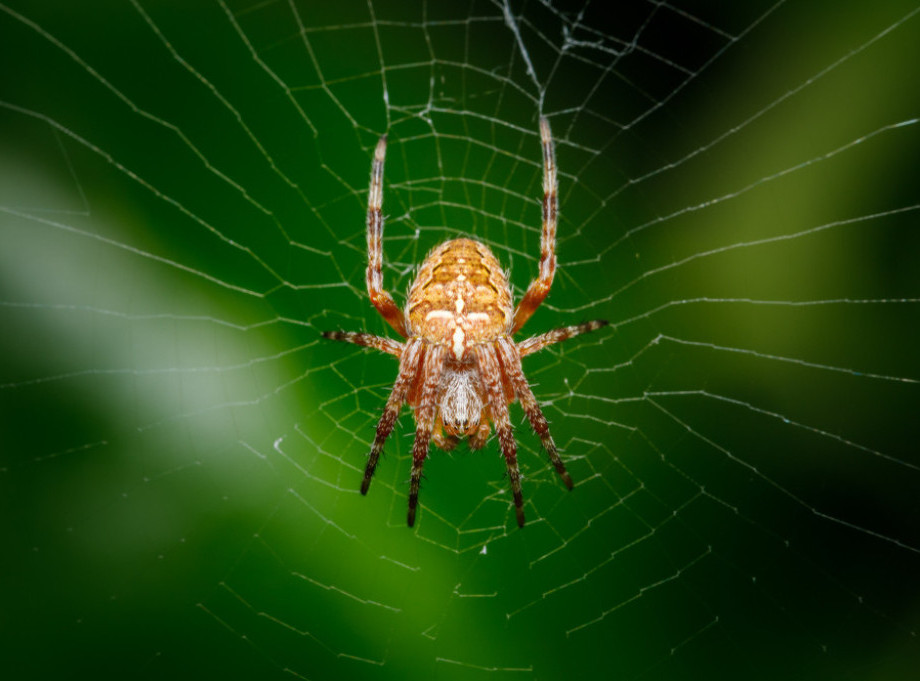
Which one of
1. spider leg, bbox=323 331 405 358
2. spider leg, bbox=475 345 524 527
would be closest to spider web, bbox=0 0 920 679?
spider leg, bbox=323 331 405 358

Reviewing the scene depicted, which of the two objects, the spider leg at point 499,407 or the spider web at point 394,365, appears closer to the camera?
the spider web at point 394,365

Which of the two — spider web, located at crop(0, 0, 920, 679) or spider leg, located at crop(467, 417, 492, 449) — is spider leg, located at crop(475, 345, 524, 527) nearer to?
spider leg, located at crop(467, 417, 492, 449)

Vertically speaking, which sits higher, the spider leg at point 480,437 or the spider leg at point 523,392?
the spider leg at point 523,392

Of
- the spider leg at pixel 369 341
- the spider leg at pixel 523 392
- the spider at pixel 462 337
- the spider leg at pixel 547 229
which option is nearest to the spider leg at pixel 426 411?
the spider at pixel 462 337

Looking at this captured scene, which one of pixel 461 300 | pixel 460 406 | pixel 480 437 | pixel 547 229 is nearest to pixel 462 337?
pixel 461 300

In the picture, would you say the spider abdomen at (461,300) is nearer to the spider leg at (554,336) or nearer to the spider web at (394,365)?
the spider leg at (554,336)

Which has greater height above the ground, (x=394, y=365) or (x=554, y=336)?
(x=554, y=336)

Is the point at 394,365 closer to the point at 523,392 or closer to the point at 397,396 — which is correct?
the point at 397,396
